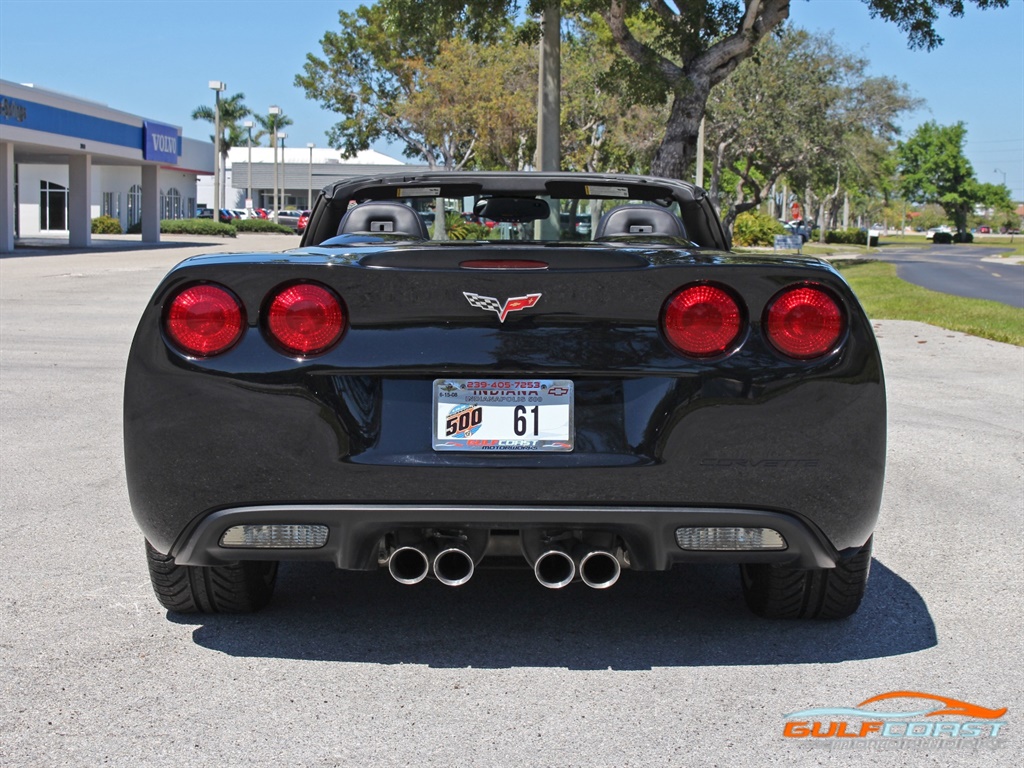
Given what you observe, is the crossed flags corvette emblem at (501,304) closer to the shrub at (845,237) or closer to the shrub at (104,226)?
the shrub at (104,226)

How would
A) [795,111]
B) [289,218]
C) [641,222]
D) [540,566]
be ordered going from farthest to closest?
[289,218] < [795,111] < [641,222] < [540,566]

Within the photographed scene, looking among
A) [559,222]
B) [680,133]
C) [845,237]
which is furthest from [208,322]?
[845,237]

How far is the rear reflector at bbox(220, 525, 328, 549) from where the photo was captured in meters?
3.48

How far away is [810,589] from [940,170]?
132 metres

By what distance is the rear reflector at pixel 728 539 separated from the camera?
347 centimetres

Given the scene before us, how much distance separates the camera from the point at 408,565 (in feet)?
11.7

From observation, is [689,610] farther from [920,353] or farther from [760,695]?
[920,353]

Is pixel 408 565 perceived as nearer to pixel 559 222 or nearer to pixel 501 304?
pixel 501 304

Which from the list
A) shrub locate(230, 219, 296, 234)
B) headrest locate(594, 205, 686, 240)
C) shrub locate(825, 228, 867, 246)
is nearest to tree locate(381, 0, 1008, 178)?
headrest locate(594, 205, 686, 240)

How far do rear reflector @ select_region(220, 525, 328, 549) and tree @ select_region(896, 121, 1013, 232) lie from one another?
129397 mm

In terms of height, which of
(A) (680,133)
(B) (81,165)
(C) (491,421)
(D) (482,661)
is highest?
(B) (81,165)

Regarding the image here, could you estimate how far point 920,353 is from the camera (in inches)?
521

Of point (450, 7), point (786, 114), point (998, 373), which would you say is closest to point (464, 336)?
point (998, 373)

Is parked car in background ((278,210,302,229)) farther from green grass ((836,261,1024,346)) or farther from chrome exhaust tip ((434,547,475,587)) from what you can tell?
chrome exhaust tip ((434,547,475,587))
